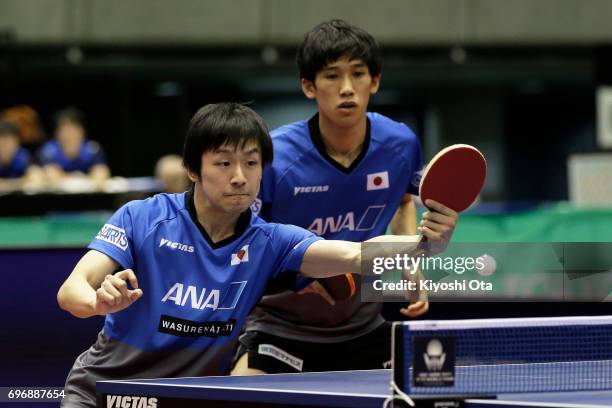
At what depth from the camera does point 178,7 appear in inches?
659

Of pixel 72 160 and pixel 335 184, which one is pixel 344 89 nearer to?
pixel 335 184

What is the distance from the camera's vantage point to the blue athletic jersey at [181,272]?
3.67m

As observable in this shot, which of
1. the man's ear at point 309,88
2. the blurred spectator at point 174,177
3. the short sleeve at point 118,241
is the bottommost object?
the short sleeve at point 118,241

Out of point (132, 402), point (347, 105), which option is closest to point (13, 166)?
point (347, 105)

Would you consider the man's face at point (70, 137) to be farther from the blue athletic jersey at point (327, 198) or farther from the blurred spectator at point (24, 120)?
the blue athletic jersey at point (327, 198)

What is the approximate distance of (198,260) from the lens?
3736 mm

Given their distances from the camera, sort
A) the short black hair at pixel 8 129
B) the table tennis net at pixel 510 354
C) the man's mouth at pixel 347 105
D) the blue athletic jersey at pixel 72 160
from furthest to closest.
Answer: the blue athletic jersey at pixel 72 160 → the short black hair at pixel 8 129 → the man's mouth at pixel 347 105 → the table tennis net at pixel 510 354

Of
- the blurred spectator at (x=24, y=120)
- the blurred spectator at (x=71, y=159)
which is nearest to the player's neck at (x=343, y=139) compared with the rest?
the blurred spectator at (x=71, y=159)

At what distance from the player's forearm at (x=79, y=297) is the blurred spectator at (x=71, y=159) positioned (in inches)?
382

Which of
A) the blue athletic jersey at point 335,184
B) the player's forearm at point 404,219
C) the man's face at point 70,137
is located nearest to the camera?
the blue athletic jersey at point 335,184

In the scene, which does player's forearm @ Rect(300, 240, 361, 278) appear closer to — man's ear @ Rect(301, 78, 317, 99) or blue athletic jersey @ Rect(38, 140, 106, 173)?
man's ear @ Rect(301, 78, 317, 99)

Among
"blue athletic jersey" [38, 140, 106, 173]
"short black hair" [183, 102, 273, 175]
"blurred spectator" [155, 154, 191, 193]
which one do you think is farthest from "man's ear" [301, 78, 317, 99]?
"blue athletic jersey" [38, 140, 106, 173]

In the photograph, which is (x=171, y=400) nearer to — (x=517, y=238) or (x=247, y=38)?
(x=517, y=238)

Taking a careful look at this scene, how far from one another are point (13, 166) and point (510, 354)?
10983 millimetres
